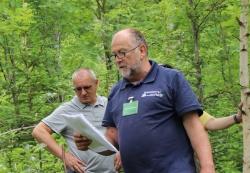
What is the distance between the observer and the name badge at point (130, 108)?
2.87 m

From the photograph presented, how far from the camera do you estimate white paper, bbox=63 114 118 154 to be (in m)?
3.03

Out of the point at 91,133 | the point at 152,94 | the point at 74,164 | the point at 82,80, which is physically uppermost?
the point at 152,94

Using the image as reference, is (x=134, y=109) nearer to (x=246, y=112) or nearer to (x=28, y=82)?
(x=246, y=112)

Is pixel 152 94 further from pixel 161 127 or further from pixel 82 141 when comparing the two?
pixel 82 141

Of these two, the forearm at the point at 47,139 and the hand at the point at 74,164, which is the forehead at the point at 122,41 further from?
the forearm at the point at 47,139

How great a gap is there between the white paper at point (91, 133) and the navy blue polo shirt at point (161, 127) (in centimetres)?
19

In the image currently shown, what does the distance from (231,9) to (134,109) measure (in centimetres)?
373

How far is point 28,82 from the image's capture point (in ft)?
25.9

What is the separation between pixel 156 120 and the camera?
2830 mm

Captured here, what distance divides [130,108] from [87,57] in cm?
650

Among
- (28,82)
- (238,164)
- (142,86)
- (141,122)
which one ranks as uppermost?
(142,86)

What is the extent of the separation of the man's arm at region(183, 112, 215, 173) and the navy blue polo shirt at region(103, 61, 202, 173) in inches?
2.0

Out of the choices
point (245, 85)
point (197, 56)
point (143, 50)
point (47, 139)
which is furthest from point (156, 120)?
point (197, 56)

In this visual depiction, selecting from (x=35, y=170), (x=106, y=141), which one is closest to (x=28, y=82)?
(x=35, y=170)
